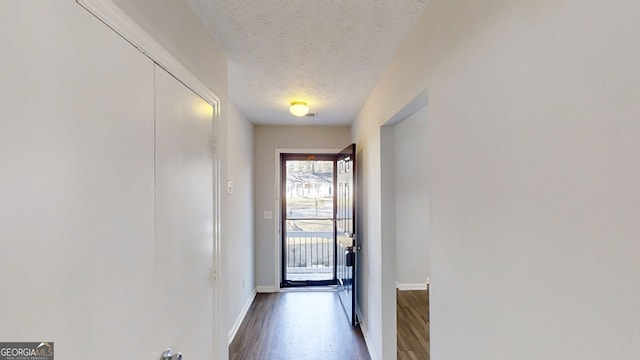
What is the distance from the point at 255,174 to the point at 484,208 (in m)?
3.90

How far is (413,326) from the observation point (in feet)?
11.6

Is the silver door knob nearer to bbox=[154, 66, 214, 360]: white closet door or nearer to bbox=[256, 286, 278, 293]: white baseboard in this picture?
bbox=[154, 66, 214, 360]: white closet door

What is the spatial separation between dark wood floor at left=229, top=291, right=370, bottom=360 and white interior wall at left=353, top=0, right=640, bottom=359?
183cm

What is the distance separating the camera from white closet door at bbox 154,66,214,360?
123 cm

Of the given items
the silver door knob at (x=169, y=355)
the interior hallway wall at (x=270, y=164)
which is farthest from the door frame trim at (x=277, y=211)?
the silver door knob at (x=169, y=355)

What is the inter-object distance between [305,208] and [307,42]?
3.18m

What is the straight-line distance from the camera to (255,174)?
459 centimetres

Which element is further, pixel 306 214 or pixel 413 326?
pixel 306 214

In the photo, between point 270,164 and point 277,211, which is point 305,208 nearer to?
point 277,211

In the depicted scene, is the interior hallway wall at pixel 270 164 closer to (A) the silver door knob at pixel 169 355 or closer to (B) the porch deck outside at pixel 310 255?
(B) the porch deck outside at pixel 310 255

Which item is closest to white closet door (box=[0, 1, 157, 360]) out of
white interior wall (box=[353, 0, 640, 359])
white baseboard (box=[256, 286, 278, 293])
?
white interior wall (box=[353, 0, 640, 359])

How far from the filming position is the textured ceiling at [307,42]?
1527 millimetres

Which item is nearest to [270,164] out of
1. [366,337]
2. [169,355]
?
[366,337]
